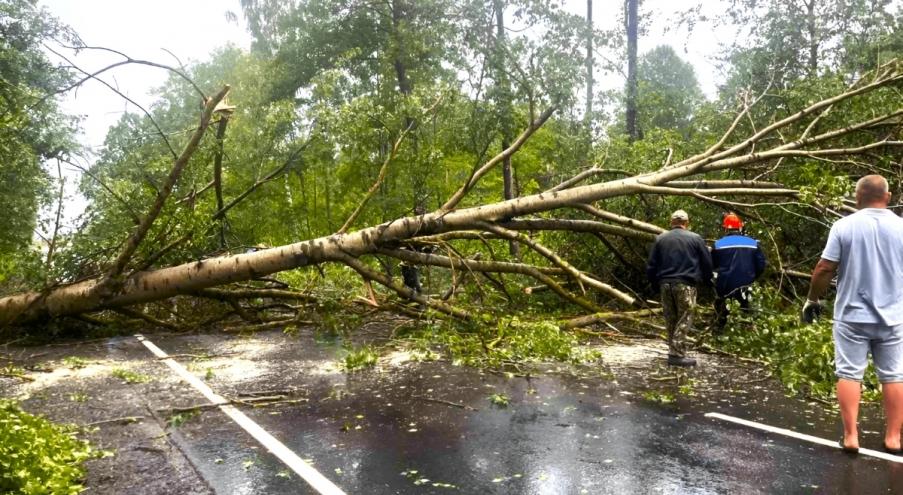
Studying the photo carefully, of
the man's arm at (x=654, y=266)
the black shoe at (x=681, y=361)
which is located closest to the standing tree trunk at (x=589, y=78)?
the man's arm at (x=654, y=266)

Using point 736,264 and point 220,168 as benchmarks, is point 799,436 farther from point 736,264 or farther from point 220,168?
point 220,168

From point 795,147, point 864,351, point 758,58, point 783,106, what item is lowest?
point 864,351

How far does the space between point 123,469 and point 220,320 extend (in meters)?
6.39

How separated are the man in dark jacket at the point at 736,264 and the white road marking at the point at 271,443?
5399 millimetres

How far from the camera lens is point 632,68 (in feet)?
71.1

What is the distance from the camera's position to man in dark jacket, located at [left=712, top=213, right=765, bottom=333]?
7.28 m

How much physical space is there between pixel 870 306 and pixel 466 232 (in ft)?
16.4

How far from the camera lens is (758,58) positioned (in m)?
16.2

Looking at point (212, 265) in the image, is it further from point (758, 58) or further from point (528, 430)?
point (758, 58)

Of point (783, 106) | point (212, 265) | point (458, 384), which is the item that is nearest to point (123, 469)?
point (458, 384)

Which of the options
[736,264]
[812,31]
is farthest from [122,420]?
[812,31]

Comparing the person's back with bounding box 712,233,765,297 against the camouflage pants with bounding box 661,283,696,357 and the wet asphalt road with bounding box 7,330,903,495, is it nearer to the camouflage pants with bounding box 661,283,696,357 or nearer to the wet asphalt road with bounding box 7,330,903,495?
the camouflage pants with bounding box 661,283,696,357

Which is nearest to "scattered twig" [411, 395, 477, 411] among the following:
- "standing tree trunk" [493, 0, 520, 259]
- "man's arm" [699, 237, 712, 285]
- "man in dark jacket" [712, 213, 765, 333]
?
"man's arm" [699, 237, 712, 285]

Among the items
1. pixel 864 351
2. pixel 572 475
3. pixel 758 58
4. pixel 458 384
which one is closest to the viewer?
pixel 572 475
